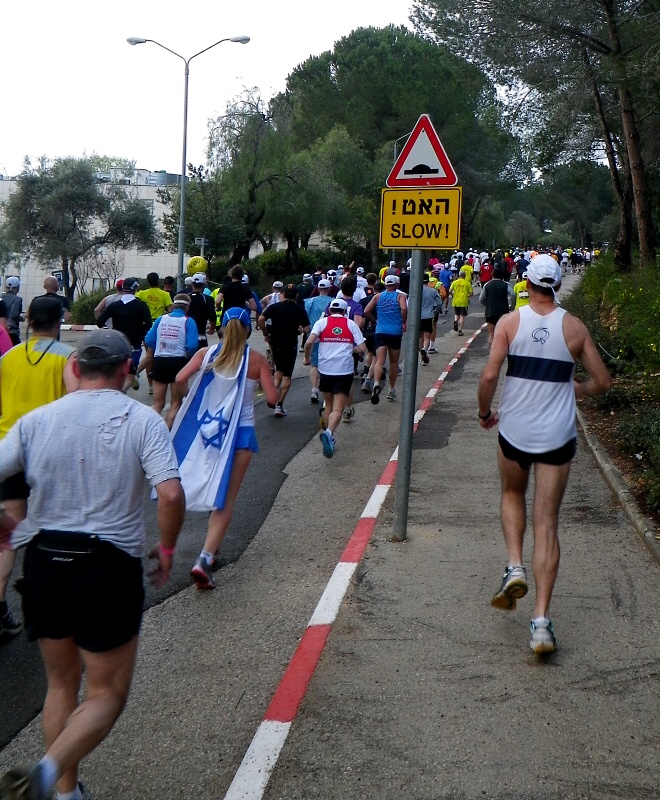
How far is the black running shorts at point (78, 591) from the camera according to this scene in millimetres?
3197

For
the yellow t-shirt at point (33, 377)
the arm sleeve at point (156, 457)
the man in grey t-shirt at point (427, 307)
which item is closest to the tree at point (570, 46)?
the man in grey t-shirt at point (427, 307)

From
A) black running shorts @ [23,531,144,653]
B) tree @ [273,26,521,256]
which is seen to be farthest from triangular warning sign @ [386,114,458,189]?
tree @ [273,26,521,256]

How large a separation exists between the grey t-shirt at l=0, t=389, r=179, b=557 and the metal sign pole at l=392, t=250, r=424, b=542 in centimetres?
367

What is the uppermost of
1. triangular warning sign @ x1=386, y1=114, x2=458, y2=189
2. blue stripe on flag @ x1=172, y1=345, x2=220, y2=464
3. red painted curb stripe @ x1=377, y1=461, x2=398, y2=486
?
triangular warning sign @ x1=386, y1=114, x2=458, y2=189

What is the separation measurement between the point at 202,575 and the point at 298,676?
4.87 ft

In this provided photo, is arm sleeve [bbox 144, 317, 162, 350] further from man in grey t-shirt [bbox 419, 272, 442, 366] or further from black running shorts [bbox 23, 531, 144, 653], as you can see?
black running shorts [bbox 23, 531, 144, 653]

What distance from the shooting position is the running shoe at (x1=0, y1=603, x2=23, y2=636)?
5.33 m

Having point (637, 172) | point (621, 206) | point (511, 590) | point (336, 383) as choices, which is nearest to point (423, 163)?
point (511, 590)

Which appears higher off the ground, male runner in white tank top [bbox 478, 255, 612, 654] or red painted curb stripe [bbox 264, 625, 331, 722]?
male runner in white tank top [bbox 478, 255, 612, 654]

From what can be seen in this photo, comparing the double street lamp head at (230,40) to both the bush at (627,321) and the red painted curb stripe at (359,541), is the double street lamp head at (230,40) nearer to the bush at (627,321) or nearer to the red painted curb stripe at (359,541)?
the bush at (627,321)

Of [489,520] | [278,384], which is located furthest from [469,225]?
[489,520]

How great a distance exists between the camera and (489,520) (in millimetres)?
7695

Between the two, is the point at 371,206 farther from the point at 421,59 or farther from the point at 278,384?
the point at 278,384

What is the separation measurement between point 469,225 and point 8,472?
7854 cm
